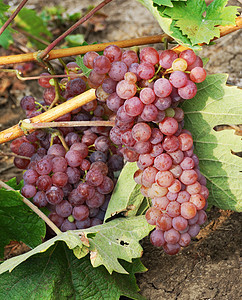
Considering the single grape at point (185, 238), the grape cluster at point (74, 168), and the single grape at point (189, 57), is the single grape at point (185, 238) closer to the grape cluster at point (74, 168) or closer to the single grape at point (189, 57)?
the grape cluster at point (74, 168)

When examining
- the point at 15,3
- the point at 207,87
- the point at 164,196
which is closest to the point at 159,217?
the point at 164,196

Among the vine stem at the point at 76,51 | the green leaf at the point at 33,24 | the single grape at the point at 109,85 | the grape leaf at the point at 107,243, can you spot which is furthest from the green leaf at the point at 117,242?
the green leaf at the point at 33,24

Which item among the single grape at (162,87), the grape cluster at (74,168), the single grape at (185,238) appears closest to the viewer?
the single grape at (162,87)

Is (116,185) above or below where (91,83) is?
below

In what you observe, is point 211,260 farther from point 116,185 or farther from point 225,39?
point 225,39

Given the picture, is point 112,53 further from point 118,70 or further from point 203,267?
point 203,267

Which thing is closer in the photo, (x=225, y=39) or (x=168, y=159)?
(x=168, y=159)

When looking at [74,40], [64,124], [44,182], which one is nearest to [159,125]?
[64,124]
